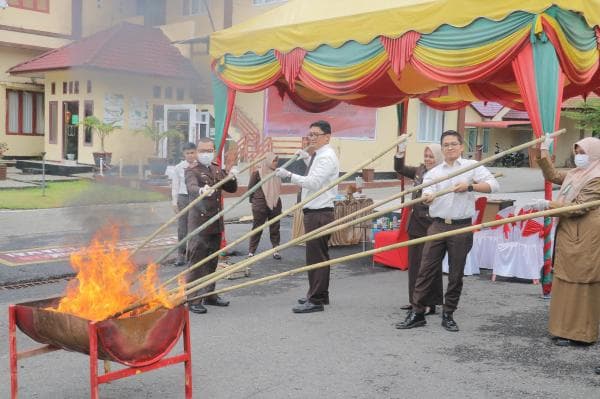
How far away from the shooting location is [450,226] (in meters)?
5.38

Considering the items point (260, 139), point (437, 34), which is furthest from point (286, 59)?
point (260, 139)

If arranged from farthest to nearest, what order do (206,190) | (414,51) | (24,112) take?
1. (24,112)
2. (414,51)
3. (206,190)

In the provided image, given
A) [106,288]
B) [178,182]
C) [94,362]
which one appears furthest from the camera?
[178,182]

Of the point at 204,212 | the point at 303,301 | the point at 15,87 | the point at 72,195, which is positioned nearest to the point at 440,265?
the point at 303,301

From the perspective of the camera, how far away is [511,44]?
19.8ft

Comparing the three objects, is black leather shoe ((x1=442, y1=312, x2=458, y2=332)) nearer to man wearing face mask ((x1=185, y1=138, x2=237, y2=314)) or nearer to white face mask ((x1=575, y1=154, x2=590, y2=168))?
white face mask ((x1=575, y1=154, x2=590, y2=168))

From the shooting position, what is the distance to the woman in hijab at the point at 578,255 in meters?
4.98

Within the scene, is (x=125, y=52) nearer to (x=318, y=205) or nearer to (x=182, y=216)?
(x=318, y=205)

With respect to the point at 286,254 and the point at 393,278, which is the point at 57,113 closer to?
the point at 286,254

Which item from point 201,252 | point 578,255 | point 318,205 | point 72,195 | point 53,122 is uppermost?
point 53,122

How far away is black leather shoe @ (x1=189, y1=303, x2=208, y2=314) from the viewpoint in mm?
5953

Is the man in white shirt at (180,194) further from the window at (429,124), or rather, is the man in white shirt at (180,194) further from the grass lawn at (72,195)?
the window at (429,124)

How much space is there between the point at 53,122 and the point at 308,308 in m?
18.3

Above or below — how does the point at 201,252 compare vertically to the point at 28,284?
above
